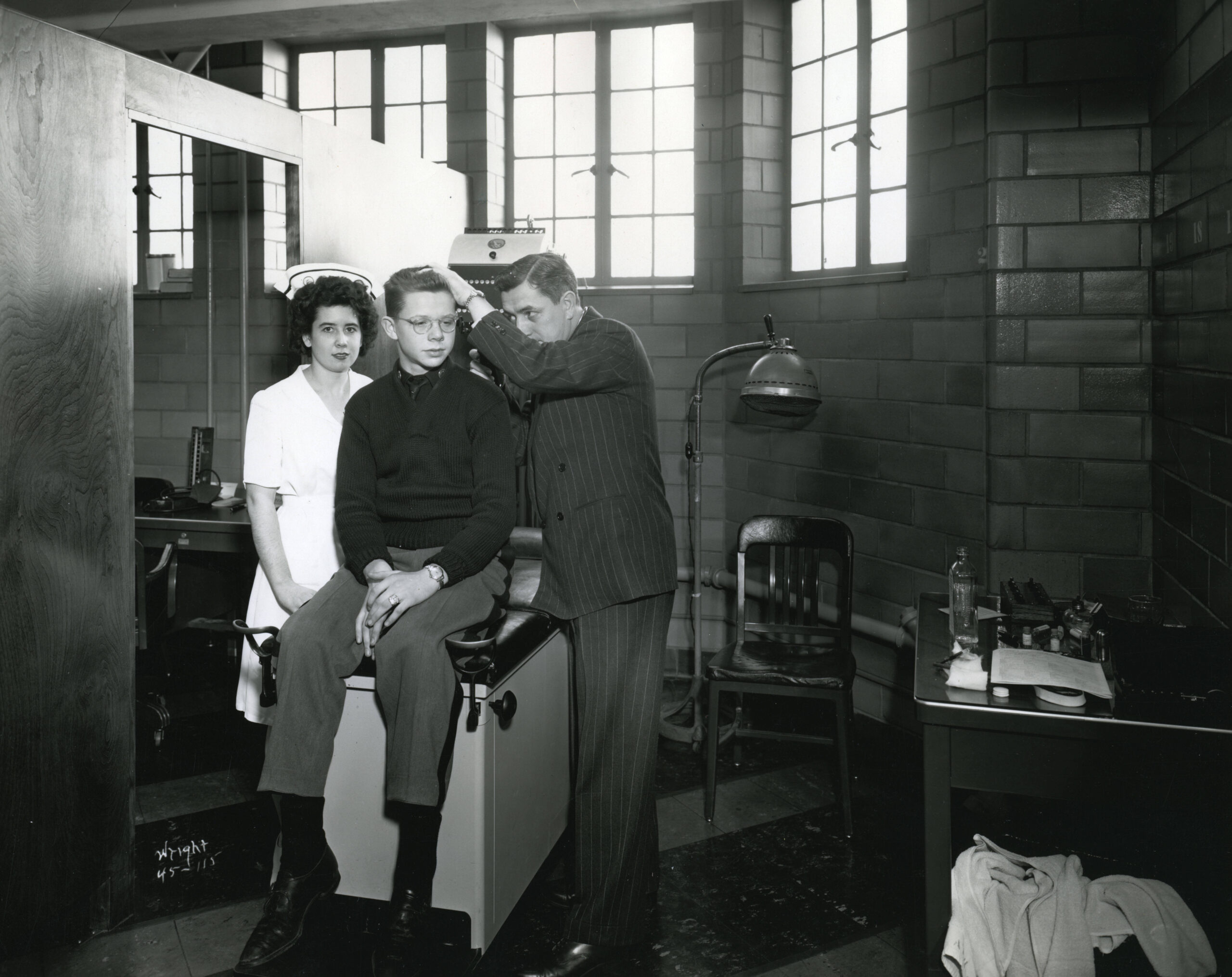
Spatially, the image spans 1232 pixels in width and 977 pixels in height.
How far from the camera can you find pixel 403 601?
2.48 m

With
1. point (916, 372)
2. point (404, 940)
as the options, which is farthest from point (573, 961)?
point (916, 372)

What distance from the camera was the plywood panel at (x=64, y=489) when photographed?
2578 mm

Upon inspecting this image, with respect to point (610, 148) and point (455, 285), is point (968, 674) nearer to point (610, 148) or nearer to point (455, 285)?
point (455, 285)

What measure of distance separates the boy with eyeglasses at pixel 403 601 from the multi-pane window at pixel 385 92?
3.41 metres

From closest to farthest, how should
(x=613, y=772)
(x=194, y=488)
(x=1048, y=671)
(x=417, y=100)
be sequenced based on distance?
(x=1048, y=671)
(x=613, y=772)
(x=194, y=488)
(x=417, y=100)

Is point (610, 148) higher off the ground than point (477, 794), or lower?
higher

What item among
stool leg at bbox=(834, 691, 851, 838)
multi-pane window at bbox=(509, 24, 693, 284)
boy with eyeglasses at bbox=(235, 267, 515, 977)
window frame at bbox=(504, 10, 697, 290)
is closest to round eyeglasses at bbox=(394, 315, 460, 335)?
boy with eyeglasses at bbox=(235, 267, 515, 977)

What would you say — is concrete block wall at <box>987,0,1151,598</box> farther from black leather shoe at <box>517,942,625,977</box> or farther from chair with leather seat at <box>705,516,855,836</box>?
black leather shoe at <box>517,942,625,977</box>

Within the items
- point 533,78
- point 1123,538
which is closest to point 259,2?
point 533,78

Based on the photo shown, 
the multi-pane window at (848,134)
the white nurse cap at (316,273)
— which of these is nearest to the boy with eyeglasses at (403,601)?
the white nurse cap at (316,273)

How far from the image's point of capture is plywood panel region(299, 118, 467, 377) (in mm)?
4184

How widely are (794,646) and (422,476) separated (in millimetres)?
1813

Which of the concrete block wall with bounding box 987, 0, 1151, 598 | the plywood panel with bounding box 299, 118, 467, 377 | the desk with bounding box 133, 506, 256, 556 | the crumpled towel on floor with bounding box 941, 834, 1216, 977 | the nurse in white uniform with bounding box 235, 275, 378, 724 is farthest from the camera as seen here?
the plywood panel with bounding box 299, 118, 467, 377

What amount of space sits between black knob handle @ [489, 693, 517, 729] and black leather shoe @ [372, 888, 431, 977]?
17.7 inches
